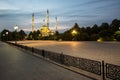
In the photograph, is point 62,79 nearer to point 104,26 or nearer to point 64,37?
point 64,37

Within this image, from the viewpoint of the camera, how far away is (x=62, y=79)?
1007 cm

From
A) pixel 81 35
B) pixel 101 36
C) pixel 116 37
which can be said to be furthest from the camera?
pixel 81 35

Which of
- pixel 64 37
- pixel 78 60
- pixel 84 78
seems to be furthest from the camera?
pixel 64 37

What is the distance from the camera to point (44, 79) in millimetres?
10125

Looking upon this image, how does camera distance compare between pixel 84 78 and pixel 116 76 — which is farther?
pixel 84 78

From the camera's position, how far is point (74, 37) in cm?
8406

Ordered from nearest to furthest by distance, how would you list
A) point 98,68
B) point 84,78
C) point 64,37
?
1. point 84,78
2. point 98,68
3. point 64,37

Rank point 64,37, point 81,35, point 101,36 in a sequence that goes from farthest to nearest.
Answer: point 64,37, point 81,35, point 101,36

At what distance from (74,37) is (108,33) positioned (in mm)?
13814

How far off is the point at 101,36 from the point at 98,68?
6337 cm

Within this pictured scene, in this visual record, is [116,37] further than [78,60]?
Yes

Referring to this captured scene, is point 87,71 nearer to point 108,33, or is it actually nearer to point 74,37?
point 108,33

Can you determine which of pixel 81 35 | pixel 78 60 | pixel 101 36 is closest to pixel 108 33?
pixel 101 36

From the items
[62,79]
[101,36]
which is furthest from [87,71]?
[101,36]
